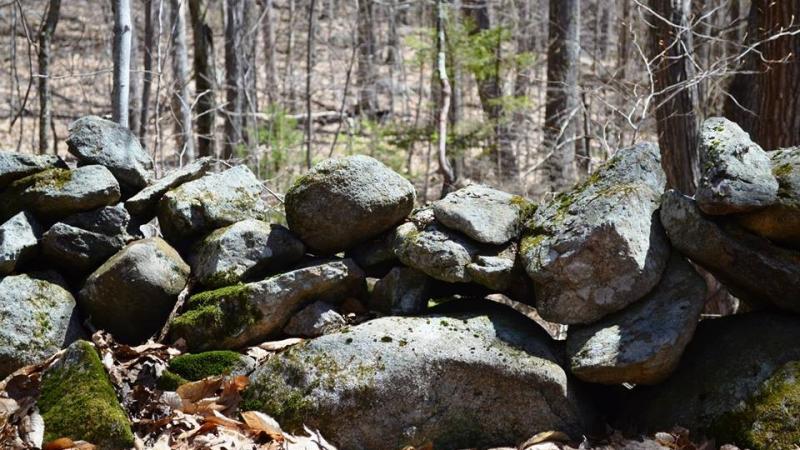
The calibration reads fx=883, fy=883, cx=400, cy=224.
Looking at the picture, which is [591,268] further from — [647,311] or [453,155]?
[453,155]

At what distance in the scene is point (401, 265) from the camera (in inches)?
203

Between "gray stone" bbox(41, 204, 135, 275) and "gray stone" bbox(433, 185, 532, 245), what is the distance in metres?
1.84

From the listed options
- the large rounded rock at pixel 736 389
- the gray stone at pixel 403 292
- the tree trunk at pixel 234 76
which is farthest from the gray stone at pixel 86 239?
the tree trunk at pixel 234 76

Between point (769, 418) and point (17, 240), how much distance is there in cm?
402

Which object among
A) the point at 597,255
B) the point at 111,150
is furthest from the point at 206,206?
the point at 597,255

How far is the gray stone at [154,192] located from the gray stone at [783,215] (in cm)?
317

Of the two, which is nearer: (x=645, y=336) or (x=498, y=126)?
(x=645, y=336)

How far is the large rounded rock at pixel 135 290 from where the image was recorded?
16.0ft

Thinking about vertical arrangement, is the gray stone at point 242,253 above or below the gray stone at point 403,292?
above

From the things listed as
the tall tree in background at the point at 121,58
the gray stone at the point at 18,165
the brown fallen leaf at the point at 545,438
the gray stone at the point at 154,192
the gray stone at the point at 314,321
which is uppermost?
the tall tree in background at the point at 121,58

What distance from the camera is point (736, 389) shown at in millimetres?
4488

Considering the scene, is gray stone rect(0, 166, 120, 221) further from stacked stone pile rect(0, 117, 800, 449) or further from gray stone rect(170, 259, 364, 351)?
gray stone rect(170, 259, 364, 351)

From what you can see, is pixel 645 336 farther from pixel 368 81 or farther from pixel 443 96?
pixel 368 81

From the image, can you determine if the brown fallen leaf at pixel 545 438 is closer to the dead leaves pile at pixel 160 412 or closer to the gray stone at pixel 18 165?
the dead leaves pile at pixel 160 412
